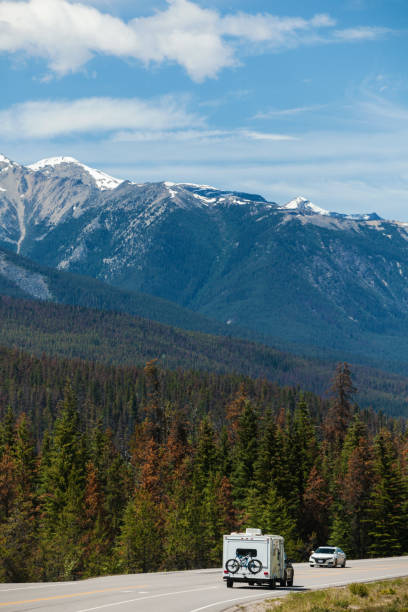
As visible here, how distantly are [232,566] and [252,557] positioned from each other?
1.14m

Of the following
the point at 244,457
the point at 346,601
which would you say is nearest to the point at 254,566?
the point at 346,601

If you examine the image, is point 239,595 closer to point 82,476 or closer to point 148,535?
point 148,535

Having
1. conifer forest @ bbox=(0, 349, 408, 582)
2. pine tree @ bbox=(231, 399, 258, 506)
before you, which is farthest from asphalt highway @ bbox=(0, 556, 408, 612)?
pine tree @ bbox=(231, 399, 258, 506)

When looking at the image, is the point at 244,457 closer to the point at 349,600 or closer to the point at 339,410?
the point at 339,410

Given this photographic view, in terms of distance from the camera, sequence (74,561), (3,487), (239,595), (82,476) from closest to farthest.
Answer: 1. (239,595)
2. (74,561)
3. (3,487)
4. (82,476)

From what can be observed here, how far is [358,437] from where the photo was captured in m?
108

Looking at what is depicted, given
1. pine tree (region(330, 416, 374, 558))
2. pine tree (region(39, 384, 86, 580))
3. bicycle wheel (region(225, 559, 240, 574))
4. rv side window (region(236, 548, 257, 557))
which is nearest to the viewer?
rv side window (region(236, 548, 257, 557))

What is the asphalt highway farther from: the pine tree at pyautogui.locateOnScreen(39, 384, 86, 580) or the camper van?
the pine tree at pyautogui.locateOnScreen(39, 384, 86, 580)

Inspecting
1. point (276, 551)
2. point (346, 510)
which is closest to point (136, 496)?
point (346, 510)

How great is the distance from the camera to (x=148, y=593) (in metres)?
40.0

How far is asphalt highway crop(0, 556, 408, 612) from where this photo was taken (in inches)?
1353

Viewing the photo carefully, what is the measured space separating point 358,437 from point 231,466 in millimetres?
17013

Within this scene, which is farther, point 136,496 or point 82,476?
point 82,476

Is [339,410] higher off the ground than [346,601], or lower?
higher
